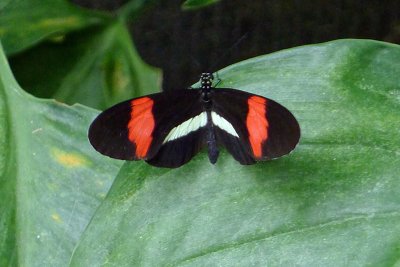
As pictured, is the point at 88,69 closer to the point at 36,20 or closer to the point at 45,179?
the point at 36,20

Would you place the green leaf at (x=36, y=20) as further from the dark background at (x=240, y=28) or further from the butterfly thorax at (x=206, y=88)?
the butterfly thorax at (x=206, y=88)

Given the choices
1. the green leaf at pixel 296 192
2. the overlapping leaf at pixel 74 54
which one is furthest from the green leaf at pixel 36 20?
the green leaf at pixel 296 192

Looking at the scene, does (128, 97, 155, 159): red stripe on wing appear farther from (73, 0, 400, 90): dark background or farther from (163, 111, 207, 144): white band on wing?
(73, 0, 400, 90): dark background

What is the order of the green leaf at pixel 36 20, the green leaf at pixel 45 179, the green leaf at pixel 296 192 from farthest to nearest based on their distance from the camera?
the green leaf at pixel 36 20 < the green leaf at pixel 45 179 < the green leaf at pixel 296 192

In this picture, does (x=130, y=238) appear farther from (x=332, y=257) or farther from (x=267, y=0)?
(x=267, y=0)

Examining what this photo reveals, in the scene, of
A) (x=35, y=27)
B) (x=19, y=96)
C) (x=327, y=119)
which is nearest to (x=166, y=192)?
Answer: (x=327, y=119)

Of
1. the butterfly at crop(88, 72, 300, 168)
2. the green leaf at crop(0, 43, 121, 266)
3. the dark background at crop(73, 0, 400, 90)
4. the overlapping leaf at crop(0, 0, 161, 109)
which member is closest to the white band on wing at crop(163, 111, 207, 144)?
the butterfly at crop(88, 72, 300, 168)
